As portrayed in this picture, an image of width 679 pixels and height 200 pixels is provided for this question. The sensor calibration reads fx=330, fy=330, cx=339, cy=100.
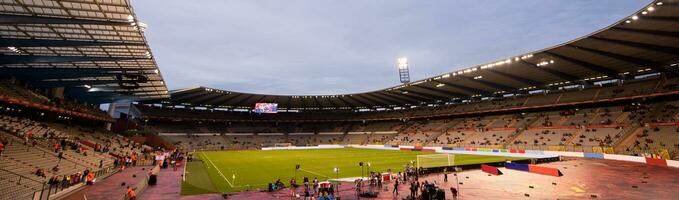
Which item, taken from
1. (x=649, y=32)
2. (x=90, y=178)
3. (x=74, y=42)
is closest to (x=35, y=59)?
(x=74, y=42)

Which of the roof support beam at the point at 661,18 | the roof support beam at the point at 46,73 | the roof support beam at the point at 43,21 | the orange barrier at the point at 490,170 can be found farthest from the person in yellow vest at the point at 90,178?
the roof support beam at the point at 661,18

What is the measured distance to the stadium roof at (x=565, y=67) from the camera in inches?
1140

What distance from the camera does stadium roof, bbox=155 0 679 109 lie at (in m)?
29.0

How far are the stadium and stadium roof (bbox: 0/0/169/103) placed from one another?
0.41 feet

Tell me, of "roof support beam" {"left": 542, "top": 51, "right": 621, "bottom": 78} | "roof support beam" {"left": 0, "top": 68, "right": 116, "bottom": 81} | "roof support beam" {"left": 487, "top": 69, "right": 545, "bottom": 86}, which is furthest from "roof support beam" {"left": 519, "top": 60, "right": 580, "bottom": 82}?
"roof support beam" {"left": 0, "top": 68, "right": 116, "bottom": 81}

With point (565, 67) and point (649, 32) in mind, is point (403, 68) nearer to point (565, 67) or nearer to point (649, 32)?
point (565, 67)

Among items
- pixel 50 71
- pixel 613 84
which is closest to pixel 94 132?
pixel 50 71

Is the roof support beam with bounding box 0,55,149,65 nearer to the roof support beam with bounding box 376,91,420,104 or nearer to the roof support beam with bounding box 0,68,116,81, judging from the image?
the roof support beam with bounding box 0,68,116,81

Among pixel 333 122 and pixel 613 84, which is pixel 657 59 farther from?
pixel 333 122

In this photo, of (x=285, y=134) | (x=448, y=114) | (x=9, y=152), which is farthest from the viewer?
(x=285, y=134)

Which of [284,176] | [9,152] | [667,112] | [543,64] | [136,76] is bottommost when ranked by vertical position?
[284,176]

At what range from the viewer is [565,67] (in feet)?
148

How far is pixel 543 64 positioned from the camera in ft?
138

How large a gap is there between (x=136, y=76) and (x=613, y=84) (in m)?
66.3
